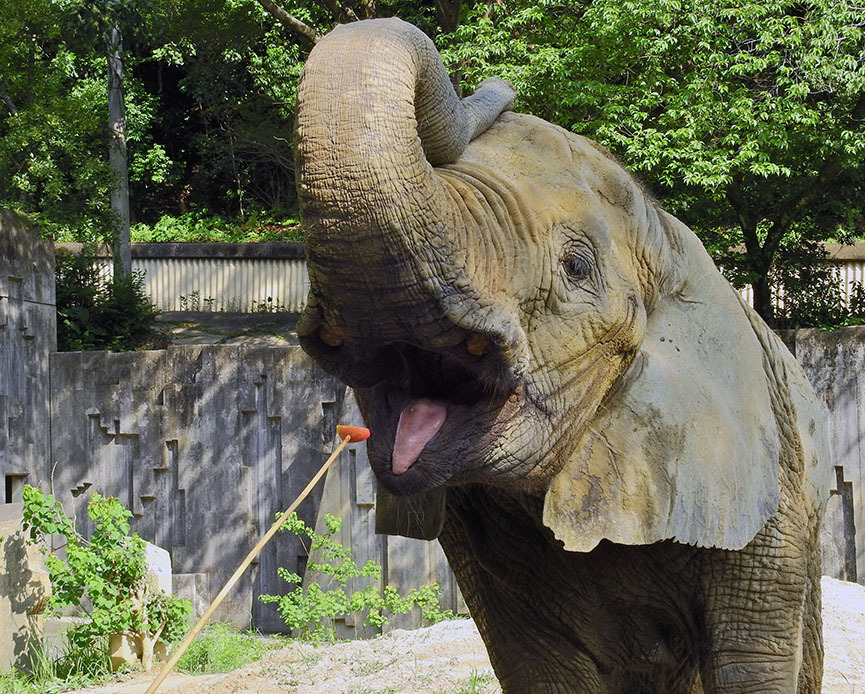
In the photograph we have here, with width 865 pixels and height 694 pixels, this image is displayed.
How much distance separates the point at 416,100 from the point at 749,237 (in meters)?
12.1

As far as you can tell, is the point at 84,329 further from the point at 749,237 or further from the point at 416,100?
the point at 416,100

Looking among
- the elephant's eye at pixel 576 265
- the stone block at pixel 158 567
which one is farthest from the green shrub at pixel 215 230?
the elephant's eye at pixel 576 265

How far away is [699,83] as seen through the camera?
37.4ft

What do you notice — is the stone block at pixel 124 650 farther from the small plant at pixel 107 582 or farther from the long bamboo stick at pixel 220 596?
the long bamboo stick at pixel 220 596

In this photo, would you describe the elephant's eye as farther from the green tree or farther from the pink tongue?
the green tree

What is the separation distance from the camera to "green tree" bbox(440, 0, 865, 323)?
10992mm

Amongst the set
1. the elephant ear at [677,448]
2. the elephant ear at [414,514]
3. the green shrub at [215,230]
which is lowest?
the elephant ear at [414,514]

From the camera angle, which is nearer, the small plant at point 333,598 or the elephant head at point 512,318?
the elephant head at point 512,318

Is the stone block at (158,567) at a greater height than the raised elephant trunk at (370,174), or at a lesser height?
lesser

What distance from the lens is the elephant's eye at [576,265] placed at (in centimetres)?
258

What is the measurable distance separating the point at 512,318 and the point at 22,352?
356 inches

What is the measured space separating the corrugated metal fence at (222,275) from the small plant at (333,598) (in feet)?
38.5

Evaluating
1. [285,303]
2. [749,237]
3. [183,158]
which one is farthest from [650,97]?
[183,158]

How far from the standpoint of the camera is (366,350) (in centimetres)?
238
